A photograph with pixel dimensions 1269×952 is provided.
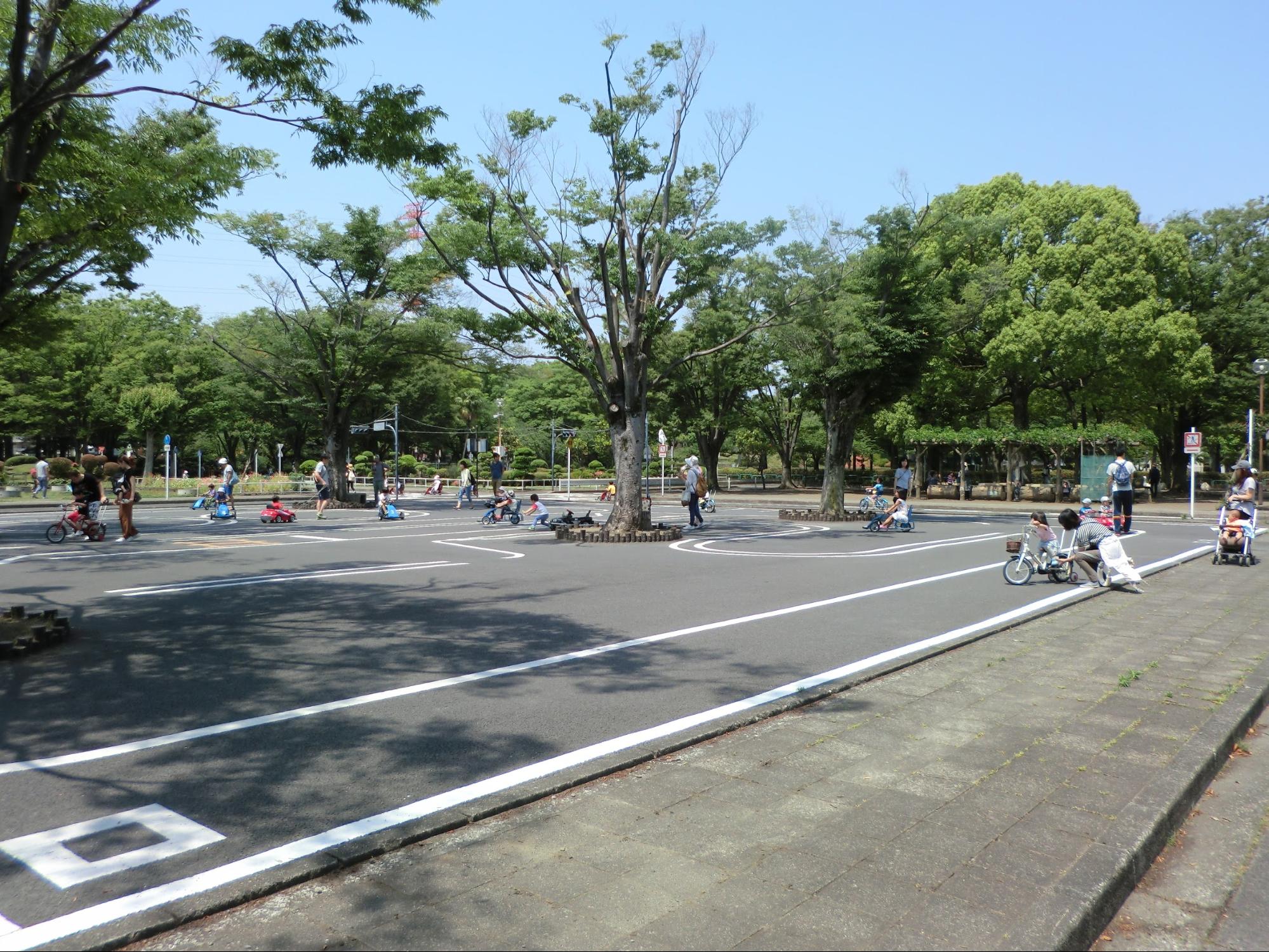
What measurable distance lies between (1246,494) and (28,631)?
15.8 metres

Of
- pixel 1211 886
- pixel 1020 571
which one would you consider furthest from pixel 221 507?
pixel 1211 886

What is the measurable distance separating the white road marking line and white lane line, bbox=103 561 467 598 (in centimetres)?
726

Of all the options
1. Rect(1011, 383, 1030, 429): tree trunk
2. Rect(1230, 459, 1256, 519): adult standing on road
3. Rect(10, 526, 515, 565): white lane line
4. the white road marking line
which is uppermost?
Rect(1011, 383, 1030, 429): tree trunk

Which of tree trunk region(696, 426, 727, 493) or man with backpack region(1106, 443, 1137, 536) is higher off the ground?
tree trunk region(696, 426, 727, 493)

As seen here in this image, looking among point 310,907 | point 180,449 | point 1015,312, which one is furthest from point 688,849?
point 180,449

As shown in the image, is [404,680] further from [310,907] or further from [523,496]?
[523,496]

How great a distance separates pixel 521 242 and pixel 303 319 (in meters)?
15.6

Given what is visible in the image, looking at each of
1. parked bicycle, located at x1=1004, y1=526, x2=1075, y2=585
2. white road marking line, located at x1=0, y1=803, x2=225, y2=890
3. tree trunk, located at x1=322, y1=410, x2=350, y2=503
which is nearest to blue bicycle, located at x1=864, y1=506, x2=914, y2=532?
parked bicycle, located at x1=1004, y1=526, x2=1075, y2=585

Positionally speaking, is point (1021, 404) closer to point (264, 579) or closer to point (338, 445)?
point (338, 445)

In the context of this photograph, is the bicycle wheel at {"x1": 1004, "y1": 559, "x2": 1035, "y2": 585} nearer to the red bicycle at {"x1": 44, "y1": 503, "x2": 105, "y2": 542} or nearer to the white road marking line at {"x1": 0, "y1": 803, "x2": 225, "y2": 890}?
the white road marking line at {"x1": 0, "y1": 803, "x2": 225, "y2": 890}

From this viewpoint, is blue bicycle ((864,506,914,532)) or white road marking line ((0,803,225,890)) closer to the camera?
white road marking line ((0,803,225,890))

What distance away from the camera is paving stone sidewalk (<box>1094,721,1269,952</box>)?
10.7 ft

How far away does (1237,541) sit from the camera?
545 inches

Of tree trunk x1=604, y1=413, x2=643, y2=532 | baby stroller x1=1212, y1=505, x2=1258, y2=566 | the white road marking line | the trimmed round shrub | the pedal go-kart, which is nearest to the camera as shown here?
the white road marking line
